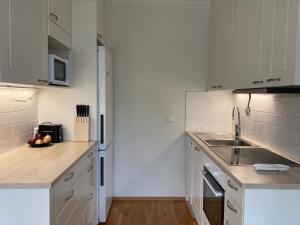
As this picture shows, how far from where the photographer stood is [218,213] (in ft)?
6.75

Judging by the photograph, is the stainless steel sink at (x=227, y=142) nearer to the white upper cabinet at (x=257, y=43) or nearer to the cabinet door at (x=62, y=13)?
the white upper cabinet at (x=257, y=43)

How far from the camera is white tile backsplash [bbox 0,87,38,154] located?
2.19 metres

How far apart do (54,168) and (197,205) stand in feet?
5.52

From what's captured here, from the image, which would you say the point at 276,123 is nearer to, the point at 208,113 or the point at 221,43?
the point at 221,43

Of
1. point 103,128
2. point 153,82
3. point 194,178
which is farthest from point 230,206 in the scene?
point 153,82

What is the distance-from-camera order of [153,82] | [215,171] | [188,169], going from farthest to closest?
[153,82] → [188,169] → [215,171]

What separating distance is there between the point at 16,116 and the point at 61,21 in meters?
0.90

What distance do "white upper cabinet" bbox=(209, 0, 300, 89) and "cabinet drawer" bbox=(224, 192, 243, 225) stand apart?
0.75 m

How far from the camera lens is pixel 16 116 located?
7.90 ft

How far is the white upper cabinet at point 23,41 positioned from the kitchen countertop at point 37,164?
529 mm

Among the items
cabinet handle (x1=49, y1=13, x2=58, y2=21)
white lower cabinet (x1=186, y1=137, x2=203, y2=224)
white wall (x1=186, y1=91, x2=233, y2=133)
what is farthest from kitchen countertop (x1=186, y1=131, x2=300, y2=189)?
white wall (x1=186, y1=91, x2=233, y2=133)

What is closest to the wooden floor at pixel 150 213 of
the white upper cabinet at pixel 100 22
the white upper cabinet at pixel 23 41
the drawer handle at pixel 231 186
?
the drawer handle at pixel 231 186

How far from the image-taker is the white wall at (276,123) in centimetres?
208

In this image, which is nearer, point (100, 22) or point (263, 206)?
point (263, 206)
